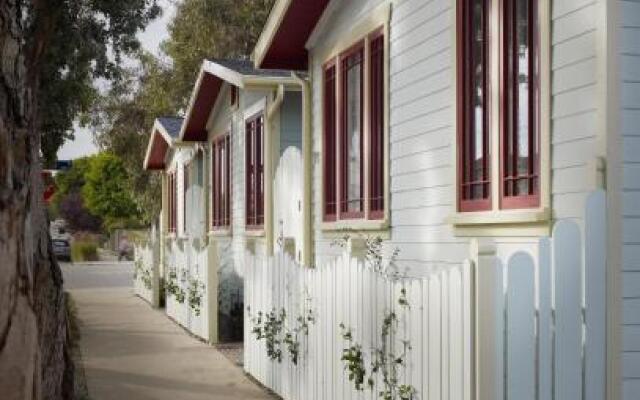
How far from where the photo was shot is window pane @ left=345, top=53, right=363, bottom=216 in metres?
9.46

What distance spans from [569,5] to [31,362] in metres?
3.90

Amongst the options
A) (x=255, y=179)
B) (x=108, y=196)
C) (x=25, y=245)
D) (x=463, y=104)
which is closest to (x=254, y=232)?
(x=255, y=179)

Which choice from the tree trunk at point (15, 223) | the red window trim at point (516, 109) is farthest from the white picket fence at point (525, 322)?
the tree trunk at point (15, 223)

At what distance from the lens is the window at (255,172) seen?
14.5 metres

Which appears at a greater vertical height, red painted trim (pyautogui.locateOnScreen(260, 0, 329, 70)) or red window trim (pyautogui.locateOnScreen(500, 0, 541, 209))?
red painted trim (pyautogui.locateOnScreen(260, 0, 329, 70))

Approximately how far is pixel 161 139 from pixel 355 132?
16.4 meters

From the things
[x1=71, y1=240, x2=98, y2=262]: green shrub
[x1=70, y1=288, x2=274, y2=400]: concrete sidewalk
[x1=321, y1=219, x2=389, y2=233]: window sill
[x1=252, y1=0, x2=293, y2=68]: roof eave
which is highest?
[x1=252, y1=0, x2=293, y2=68]: roof eave

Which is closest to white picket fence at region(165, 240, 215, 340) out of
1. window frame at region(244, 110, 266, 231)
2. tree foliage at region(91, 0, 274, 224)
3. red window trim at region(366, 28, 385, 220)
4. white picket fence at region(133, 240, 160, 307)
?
window frame at region(244, 110, 266, 231)

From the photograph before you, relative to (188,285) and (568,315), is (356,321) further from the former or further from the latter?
(188,285)

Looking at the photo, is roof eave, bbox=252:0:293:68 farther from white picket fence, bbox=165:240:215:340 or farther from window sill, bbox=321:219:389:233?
white picket fence, bbox=165:240:215:340

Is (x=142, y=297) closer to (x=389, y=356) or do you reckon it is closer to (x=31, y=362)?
(x=389, y=356)

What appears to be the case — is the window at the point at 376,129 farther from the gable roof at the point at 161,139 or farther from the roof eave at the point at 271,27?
the gable roof at the point at 161,139

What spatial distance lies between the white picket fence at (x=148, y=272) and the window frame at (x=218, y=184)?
3.08 m

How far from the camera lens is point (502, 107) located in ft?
20.5
